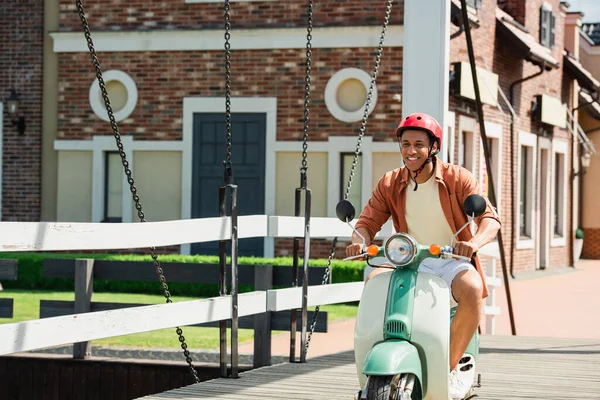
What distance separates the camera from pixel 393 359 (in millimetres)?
5152

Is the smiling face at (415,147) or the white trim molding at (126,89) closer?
the smiling face at (415,147)

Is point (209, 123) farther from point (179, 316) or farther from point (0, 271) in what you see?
point (179, 316)

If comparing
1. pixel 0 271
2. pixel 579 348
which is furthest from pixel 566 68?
pixel 0 271

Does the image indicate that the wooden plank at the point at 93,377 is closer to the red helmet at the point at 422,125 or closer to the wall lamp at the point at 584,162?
the red helmet at the point at 422,125

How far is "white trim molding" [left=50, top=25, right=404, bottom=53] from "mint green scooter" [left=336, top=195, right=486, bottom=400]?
1381 cm

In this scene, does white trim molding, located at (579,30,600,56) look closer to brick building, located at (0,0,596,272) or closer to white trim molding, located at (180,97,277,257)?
brick building, located at (0,0,596,272)

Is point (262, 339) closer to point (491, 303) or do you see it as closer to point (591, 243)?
point (491, 303)

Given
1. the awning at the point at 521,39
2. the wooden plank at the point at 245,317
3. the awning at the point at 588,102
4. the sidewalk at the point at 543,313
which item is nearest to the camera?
the wooden plank at the point at 245,317

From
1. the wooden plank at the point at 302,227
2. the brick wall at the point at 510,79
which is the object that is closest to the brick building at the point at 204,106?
the brick wall at the point at 510,79

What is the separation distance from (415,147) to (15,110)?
16520 mm

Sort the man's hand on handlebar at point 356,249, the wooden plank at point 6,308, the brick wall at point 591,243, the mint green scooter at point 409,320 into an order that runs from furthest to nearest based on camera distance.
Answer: the brick wall at point 591,243 < the wooden plank at point 6,308 < the man's hand on handlebar at point 356,249 < the mint green scooter at point 409,320

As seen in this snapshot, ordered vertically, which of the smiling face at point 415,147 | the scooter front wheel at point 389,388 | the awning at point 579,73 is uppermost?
the awning at point 579,73

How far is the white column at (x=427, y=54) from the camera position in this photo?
9141mm

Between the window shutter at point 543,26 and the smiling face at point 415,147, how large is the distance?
2267 centimetres
